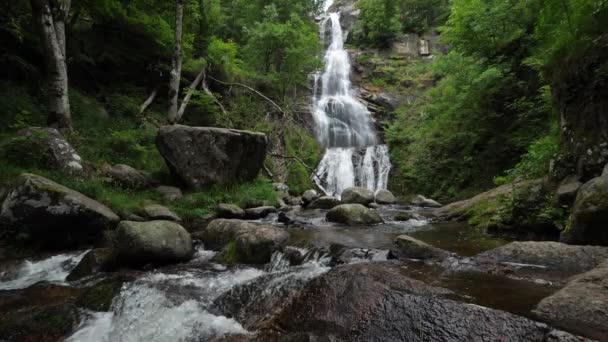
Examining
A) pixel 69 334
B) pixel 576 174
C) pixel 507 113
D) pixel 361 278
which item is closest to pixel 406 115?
pixel 507 113

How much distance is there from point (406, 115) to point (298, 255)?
18.8m

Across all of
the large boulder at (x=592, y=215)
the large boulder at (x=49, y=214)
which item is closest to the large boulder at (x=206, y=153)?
the large boulder at (x=49, y=214)

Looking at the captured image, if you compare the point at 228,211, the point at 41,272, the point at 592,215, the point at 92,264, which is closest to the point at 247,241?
the point at 92,264

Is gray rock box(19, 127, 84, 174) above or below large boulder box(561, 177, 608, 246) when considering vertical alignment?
above

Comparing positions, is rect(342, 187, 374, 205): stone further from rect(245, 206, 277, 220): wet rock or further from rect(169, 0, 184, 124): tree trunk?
rect(169, 0, 184, 124): tree trunk

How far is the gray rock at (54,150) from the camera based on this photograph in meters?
6.89

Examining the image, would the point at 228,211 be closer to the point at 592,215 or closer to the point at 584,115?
the point at 592,215

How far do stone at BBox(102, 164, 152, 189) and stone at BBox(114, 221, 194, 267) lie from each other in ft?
12.3

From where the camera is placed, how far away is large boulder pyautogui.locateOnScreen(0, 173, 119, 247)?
5.12 metres

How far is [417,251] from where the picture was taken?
4844 millimetres

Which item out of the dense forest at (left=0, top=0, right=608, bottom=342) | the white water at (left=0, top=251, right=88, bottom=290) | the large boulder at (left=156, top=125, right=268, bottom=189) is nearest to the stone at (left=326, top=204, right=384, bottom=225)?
the dense forest at (left=0, top=0, right=608, bottom=342)

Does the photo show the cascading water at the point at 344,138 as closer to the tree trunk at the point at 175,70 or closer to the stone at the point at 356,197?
the stone at the point at 356,197

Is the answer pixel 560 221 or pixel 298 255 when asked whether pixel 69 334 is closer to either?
pixel 298 255

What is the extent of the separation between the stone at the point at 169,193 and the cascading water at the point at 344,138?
5850mm
